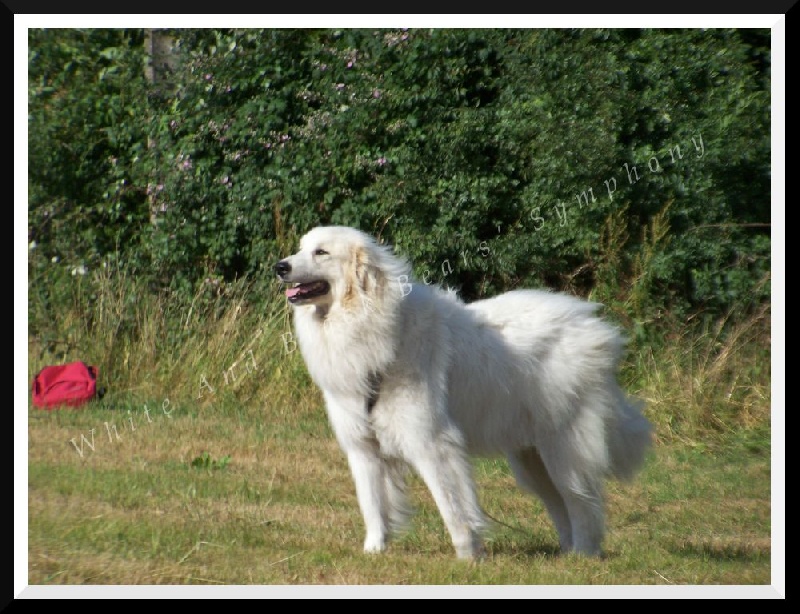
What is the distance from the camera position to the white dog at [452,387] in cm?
489

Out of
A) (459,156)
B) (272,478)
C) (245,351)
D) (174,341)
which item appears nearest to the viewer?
(272,478)

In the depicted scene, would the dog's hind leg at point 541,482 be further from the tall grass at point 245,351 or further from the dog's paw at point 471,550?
the tall grass at point 245,351

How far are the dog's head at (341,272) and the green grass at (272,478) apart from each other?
130 cm

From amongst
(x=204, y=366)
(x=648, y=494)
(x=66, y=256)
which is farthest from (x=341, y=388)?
(x=66, y=256)

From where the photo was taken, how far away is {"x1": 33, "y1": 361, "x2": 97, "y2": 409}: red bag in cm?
795

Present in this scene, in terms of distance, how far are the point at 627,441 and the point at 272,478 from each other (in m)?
2.43

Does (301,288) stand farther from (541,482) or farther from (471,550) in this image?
(541,482)

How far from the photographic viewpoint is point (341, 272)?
500 cm

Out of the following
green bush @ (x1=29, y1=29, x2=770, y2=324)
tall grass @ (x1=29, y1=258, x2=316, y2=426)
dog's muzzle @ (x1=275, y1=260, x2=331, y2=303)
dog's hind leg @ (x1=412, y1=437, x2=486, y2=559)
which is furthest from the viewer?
green bush @ (x1=29, y1=29, x2=770, y2=324)

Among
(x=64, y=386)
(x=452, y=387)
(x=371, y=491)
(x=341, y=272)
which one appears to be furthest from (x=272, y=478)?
(x=64, y=386)

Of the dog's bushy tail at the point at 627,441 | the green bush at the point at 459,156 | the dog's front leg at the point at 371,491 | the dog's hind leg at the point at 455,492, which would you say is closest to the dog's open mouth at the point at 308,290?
the dog's front leg at the point at 371,491

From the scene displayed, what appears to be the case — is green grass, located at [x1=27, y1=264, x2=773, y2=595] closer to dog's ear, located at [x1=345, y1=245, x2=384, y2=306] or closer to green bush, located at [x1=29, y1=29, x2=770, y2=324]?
green bush, located at [x1=29, y1=29, x2=770, y2=324]

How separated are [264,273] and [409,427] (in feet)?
16.0

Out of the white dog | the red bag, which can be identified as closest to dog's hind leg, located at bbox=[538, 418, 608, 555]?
the white dog
